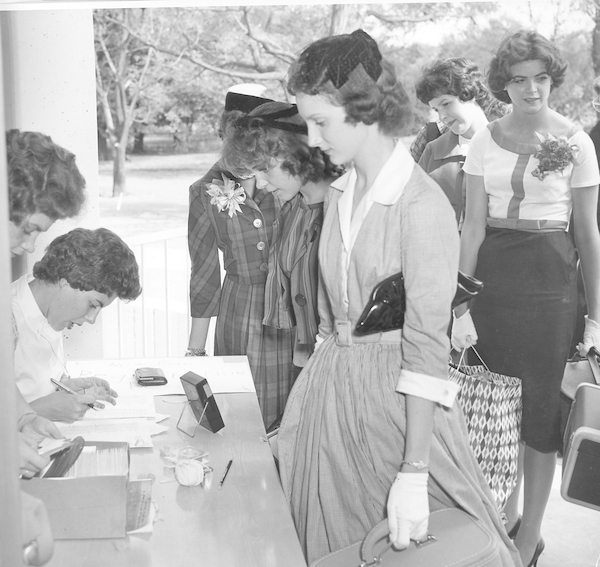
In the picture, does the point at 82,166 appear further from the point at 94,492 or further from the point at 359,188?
the point at 94,492

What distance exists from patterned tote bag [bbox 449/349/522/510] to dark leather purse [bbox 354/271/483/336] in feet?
3.34

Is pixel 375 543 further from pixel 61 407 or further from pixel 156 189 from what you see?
pixel 156 189

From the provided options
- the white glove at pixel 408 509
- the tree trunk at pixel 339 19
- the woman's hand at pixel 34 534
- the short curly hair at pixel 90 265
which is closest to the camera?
the woman's hand at pixel 34 534

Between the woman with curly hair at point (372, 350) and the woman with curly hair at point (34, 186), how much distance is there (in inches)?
22.8

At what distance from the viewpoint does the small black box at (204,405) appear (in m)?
1.81

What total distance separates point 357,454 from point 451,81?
150 centimetres

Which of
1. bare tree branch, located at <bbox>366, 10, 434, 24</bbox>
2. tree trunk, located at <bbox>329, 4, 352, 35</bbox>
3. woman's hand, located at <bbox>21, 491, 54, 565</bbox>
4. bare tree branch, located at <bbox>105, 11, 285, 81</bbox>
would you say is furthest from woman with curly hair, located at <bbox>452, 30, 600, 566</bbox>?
bare tree branch, located at <bbox>105, 11, 285, 81</bbox>

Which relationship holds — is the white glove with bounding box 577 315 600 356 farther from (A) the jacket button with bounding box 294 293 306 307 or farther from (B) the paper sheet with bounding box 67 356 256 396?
(B) the paper sheet with bounding box 67 356 256 396

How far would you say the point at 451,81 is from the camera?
264 centimetres

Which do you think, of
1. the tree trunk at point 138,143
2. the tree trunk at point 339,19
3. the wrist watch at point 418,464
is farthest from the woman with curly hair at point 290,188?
the tree trunk at point 138,143

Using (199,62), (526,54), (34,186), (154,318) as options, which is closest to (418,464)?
(34,186)

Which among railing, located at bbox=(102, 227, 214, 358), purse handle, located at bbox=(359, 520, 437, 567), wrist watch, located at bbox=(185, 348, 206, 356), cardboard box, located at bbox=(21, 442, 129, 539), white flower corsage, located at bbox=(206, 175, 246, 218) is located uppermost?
white flower corsage, located at bbox=(206, 175, 246, 218)

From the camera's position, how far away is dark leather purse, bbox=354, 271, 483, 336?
1.42 meters

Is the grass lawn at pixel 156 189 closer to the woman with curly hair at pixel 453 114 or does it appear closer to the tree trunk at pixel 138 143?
the tree trunk at pixel 138 143
